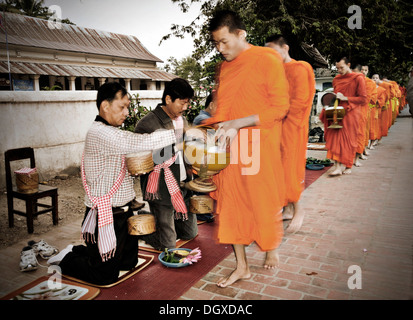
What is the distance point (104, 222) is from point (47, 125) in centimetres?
461

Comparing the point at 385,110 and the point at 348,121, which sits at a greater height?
the point at 385,110

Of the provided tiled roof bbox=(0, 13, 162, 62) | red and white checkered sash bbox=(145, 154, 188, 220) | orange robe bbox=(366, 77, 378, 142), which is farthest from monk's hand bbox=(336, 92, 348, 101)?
tiled roof bbox=(0, 13, 162, 62)

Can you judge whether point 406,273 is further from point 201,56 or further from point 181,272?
point 201,56

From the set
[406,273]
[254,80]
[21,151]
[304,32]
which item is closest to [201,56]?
[304,32]

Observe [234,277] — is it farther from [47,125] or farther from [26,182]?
[47,125]

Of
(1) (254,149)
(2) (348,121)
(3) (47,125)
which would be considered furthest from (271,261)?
(3) (47,125)

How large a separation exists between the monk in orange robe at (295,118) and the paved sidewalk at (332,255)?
23.6 inches

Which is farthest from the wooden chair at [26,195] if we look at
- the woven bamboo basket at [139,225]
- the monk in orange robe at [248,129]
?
the monk in orange robe at [248,129]

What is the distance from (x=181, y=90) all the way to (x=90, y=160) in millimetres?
1179

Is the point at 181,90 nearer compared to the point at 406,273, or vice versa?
the point at 406,273

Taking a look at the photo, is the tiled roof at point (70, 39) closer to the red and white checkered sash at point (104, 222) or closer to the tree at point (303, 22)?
the tree at point (303, 22)

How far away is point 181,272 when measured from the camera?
3.21 metres

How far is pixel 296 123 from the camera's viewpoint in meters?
4.07

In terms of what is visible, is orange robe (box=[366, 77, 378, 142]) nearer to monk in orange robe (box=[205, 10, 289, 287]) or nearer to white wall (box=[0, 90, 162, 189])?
monk in orange robe (box=[205, 10, 289, 287])
